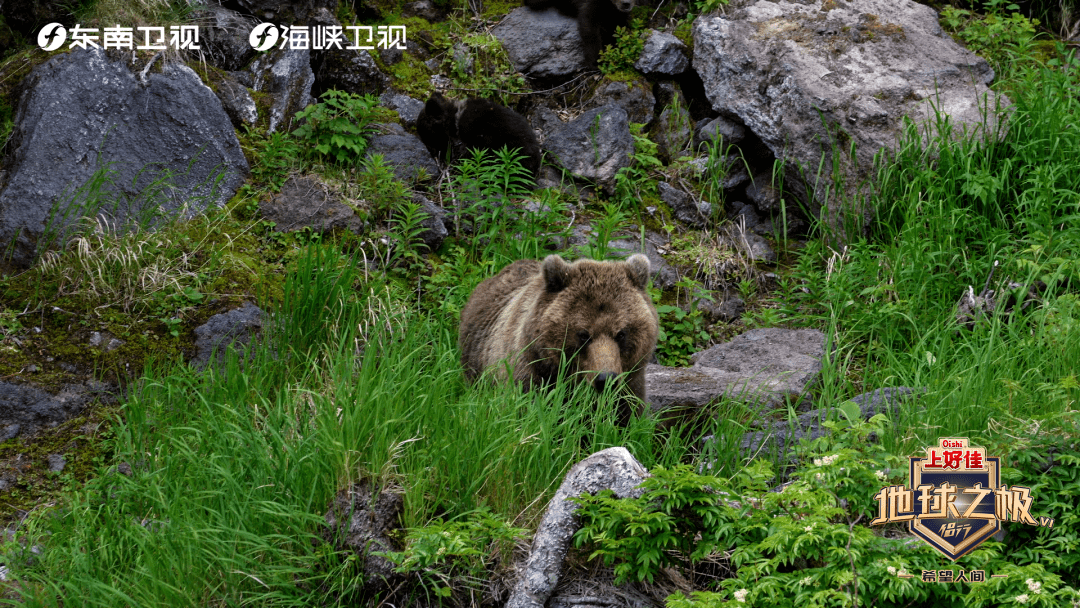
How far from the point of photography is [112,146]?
18.5 ft

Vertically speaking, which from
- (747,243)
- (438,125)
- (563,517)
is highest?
(438,125)

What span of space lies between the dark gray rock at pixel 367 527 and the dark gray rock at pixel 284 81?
3.89 meters

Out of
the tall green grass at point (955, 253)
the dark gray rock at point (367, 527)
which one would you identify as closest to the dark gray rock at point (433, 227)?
the tall green grass at point (955, 253)

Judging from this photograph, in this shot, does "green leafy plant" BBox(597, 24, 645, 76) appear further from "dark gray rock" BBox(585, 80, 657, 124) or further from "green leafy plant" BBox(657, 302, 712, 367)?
"green leafy plant" BBox(657, 302, 712, 367)

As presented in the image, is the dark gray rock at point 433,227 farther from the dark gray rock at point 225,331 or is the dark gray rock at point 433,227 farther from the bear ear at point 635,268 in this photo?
the bear ear at point 635,268

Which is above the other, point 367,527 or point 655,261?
point 367,527

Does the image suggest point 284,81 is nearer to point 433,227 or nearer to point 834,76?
point 433,227

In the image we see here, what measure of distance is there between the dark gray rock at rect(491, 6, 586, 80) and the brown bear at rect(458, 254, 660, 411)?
3.06m

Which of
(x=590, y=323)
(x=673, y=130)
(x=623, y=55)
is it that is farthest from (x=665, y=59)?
(x=590, y=323)

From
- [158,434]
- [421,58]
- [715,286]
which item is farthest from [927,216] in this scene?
[158,434]

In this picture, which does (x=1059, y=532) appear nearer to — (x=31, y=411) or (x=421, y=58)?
(x=31, y=411)

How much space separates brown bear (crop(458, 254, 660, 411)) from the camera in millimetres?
4168

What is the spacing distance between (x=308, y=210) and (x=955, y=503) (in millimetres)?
4362

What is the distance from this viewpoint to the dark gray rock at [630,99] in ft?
22.9
